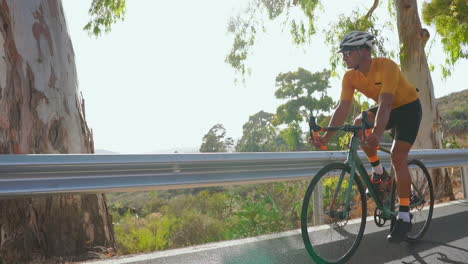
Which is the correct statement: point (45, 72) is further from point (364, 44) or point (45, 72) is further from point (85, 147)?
point (364, 44)

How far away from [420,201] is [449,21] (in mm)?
11403

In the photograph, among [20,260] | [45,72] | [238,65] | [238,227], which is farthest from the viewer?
[238,65]

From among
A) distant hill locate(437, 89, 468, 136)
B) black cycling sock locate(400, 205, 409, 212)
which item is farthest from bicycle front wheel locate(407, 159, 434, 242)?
distant hill locate(437, 89, 468, 136)

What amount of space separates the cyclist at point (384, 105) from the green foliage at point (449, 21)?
1134cm

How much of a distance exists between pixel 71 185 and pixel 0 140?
5.38 ft

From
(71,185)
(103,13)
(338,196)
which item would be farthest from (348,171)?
(103,13)

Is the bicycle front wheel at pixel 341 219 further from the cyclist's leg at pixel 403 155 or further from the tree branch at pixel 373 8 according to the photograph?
the tree branch at pixel 373 8

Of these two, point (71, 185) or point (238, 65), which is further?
point (238, 65)

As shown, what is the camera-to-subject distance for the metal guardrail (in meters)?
3.05

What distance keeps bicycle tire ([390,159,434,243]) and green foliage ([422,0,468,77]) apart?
35.5ft

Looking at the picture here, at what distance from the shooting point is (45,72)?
503 cm

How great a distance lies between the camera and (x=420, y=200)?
16.5 feet

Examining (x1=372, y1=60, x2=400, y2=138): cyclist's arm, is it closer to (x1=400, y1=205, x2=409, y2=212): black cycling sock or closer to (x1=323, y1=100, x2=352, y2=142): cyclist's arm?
(x1=323, y1=100, x2=352, y2=142): cyclist's arm

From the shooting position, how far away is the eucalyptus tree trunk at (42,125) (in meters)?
4.33
